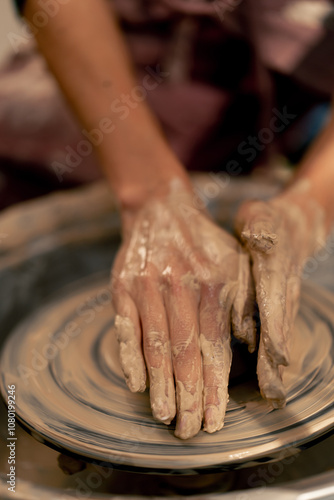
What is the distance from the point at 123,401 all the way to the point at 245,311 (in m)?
0.23

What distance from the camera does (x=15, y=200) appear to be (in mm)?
1598

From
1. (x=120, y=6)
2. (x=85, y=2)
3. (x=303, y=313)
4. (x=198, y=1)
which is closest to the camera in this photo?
(x=303, y=313)

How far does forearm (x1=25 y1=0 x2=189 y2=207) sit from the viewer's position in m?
1.05

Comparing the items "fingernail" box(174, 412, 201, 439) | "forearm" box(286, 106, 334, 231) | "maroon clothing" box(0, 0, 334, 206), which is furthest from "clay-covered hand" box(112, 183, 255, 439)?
"maroon clothing" box(0, 0, 334, 206)

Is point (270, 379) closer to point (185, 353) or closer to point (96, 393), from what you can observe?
point (185, 353)

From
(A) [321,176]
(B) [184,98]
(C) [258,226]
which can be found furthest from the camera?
(B) [184,98]

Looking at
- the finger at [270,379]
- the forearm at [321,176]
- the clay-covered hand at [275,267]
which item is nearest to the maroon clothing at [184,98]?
the forearm at [321,176]

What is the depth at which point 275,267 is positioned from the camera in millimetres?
728

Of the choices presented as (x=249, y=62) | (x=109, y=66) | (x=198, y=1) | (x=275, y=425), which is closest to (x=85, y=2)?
(x=109, y=66)

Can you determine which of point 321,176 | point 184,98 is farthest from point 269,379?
point 184,98

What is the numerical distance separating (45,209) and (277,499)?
93 centimetres

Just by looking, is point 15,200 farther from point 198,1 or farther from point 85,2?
point 198,1

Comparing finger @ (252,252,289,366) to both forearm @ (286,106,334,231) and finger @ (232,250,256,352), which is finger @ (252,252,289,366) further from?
forearm @ (286,106,334,231)

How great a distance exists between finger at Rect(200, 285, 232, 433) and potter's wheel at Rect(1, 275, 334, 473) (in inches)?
1.0
